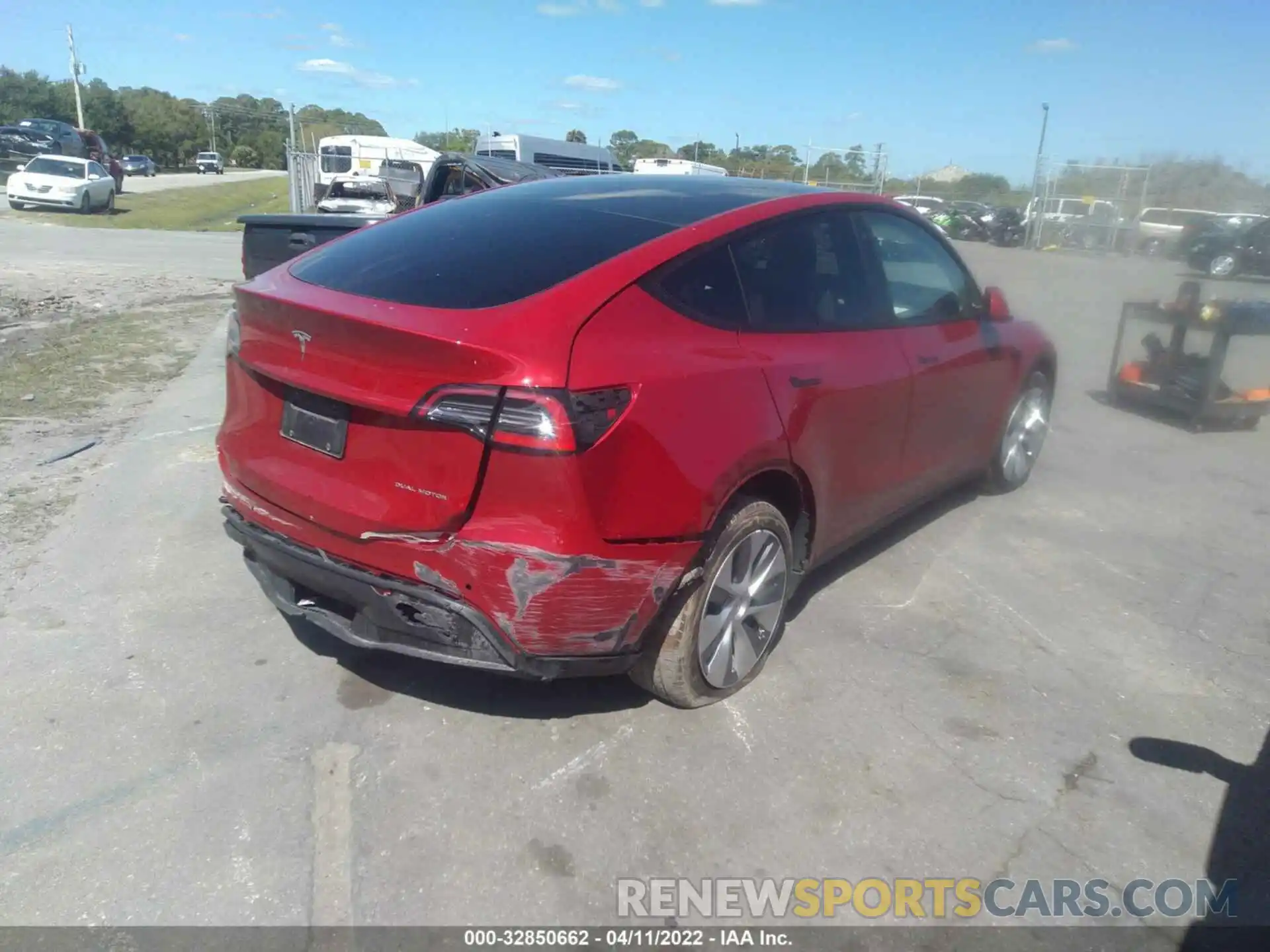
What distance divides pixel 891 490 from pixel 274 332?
2569 millimetres

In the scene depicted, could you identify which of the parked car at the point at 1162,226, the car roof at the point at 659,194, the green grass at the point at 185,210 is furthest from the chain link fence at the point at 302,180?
the parked car at the point at 1162,226

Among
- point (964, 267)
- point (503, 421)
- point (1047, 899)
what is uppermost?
point (964, 267)

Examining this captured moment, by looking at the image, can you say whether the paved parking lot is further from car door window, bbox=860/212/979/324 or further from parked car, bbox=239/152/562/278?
parked car, bbox=239/152/562/278

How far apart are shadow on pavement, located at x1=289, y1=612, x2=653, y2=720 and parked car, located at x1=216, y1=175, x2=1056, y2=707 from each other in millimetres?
298

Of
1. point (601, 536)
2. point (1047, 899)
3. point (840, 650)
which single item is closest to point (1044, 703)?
point (840, 650)

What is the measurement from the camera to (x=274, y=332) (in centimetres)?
306

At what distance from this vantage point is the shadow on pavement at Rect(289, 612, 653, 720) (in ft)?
11.0

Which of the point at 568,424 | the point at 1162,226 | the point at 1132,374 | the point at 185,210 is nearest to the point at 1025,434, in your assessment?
the point at 1132,374

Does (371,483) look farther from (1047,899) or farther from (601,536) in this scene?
(1047,899)

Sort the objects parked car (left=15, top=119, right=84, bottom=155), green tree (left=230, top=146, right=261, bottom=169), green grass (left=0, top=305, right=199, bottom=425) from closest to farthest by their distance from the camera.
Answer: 1. green grass (left=0, top=305, right=199, bottom=425)
2. parked car (left=15, top=119, right=84, bottom=155)
3. green tree (left=230, top=146, right=261, bottom=169)

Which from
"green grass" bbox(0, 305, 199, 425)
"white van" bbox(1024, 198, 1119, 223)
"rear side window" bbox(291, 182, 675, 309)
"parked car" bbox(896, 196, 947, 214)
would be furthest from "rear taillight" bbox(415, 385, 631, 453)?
"parked car" bbox(896, 196, 947, 214)

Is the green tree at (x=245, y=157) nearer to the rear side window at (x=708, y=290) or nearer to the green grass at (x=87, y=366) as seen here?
the green grass at (x=87, y=366)

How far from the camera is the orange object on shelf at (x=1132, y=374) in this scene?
8.11 meters

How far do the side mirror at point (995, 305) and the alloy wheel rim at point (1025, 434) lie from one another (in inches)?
25.7
